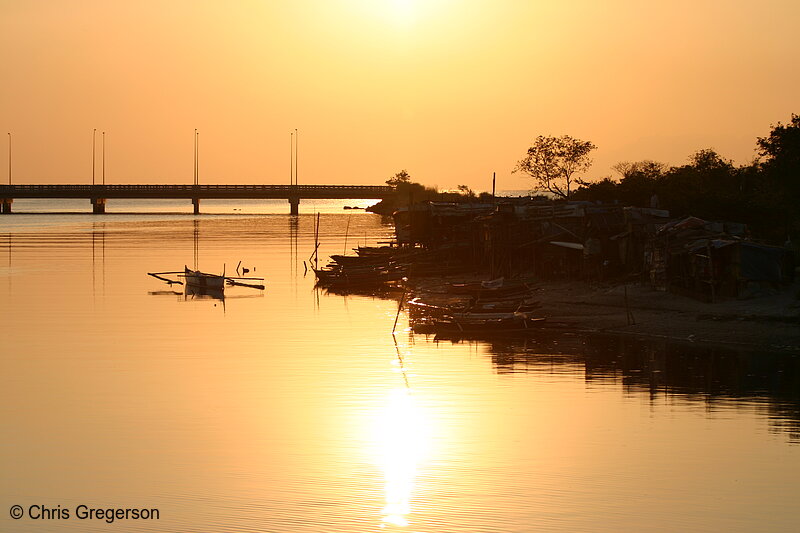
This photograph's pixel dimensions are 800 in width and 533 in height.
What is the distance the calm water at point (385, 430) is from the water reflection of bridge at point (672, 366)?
0.33 feet

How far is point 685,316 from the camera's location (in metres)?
41.1

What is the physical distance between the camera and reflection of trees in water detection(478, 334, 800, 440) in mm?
29781

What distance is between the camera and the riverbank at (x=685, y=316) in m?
37.3

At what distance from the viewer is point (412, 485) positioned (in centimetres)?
2164

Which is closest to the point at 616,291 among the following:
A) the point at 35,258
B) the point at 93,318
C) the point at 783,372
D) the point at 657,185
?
the point at 783,372

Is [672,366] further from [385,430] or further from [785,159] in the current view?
[785,159]

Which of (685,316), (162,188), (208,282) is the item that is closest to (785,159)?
(685,316)

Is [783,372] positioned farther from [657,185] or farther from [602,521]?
[657,185]

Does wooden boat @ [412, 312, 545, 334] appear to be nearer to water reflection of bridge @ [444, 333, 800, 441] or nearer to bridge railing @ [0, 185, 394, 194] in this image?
water reflection of bridge @ [444, 333, 800, 441]

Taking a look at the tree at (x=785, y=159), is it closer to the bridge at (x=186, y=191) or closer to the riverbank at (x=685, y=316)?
the riverbank at (x=685, y=316)

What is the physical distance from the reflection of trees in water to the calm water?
0.36ft

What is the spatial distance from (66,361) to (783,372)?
71.7ft

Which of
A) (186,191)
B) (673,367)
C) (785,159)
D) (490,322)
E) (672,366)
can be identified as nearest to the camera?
(673,367)

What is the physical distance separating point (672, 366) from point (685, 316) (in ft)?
24.9
